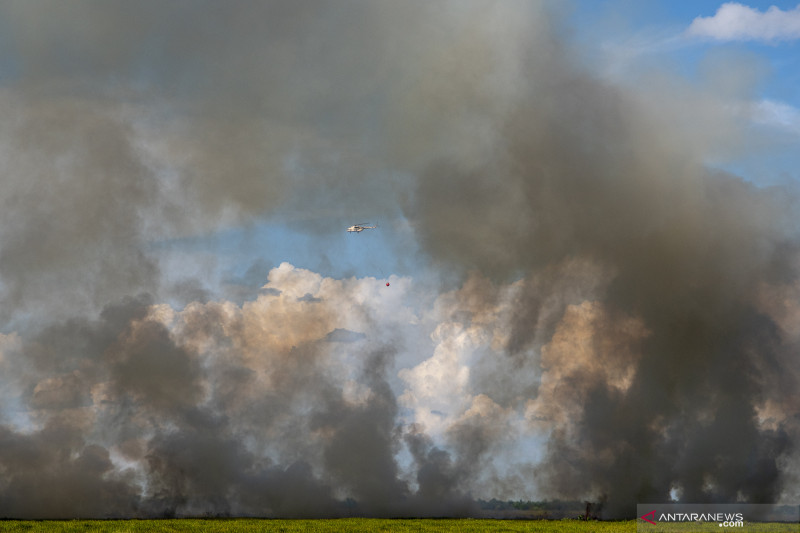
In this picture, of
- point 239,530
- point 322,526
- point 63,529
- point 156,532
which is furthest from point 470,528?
point 63,529

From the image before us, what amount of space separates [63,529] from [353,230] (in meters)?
97.7

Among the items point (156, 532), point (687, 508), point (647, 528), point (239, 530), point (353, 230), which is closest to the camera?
point (156, 532)

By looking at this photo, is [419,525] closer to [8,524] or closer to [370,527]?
[370,527]

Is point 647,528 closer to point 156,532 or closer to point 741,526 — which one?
point 741,526

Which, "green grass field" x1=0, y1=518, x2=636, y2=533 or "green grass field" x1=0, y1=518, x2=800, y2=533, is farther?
"green grass field" x1=0, y1=518, x2=636, y2=533

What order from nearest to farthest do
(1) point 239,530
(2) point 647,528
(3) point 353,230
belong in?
(1) point 239,530, (2) point 647,528, (3) point 353,230

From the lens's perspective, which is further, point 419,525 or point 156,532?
point 419,525

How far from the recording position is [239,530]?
101m

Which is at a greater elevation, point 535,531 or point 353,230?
point 353,230

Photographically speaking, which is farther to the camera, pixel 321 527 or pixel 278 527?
pixel 321 527

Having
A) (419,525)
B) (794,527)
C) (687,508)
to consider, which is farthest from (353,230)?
(794,527)

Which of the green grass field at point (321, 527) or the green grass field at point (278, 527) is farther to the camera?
the green grass field at point (278, 527)

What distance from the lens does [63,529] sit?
324 feet

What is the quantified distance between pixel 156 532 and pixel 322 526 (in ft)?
82.0
